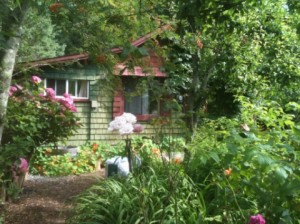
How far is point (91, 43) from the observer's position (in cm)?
364

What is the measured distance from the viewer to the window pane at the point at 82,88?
10891 mm

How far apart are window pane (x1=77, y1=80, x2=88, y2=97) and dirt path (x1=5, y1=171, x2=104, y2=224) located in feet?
13.4

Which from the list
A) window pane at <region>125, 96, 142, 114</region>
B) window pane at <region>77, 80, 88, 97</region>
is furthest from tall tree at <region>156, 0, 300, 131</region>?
window pane at <region>77, 80, 88, 97</region>

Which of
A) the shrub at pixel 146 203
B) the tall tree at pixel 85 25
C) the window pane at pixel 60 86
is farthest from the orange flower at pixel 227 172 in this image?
the window pane at pixel 60 86

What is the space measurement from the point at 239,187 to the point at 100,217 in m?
1.20

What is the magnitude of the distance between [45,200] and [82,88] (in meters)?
6.10

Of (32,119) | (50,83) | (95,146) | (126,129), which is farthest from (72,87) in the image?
(126,129)

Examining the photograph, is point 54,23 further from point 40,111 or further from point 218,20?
point 40,111

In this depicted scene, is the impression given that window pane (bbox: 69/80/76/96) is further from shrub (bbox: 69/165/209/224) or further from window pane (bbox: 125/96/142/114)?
shrub (bbox: 69/165/209/224)

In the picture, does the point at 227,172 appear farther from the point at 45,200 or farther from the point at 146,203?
the point at 45,200

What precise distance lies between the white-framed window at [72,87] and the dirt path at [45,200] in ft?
13.3

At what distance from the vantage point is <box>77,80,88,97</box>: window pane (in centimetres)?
1089

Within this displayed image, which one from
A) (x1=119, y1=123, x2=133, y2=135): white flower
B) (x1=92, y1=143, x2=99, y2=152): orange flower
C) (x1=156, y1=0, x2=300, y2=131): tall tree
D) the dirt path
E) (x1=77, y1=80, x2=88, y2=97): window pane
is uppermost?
(x1=156, y1=0, x2=300, y2=131): tall tree

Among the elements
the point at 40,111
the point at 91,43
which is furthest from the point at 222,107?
the point at 91,43
